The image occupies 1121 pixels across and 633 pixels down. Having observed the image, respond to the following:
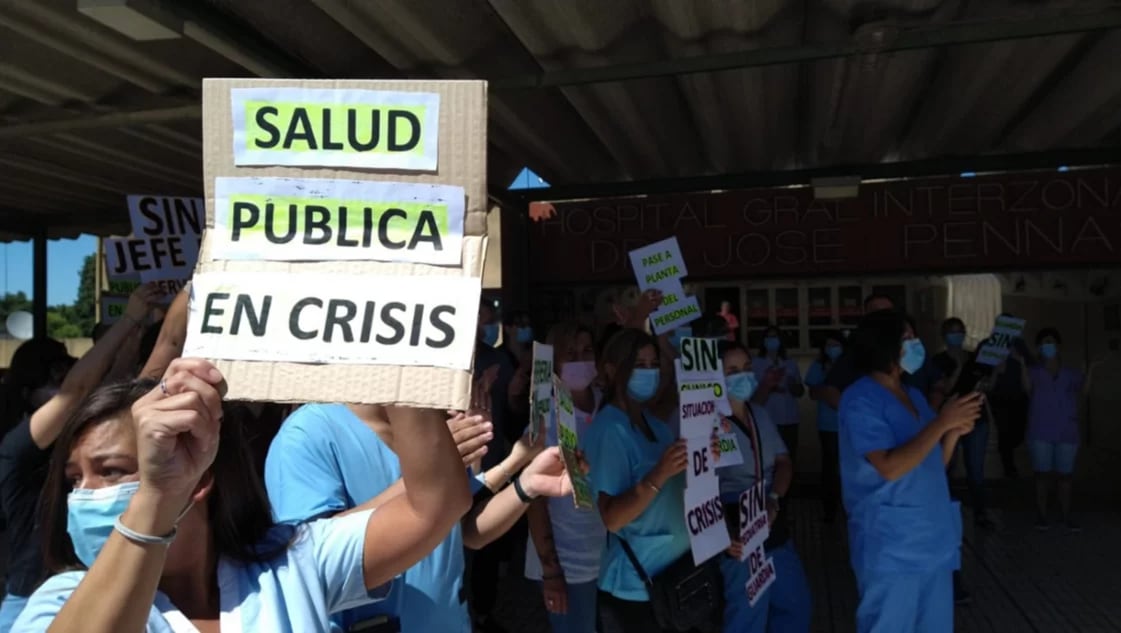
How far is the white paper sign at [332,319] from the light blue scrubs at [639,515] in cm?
207

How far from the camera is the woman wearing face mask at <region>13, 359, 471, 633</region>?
1.20 meters

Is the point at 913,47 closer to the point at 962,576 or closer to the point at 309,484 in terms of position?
the point at 309,484

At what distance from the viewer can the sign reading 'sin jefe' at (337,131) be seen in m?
1.52

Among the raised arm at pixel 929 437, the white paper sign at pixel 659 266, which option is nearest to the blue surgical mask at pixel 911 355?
the raised arm at pixel 929 437

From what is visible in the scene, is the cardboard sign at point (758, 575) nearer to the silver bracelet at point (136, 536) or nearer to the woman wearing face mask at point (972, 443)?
the silver bracelet at point (136, 536)

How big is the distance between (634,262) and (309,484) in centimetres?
315

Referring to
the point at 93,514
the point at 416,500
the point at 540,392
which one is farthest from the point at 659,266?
the point at 93,514

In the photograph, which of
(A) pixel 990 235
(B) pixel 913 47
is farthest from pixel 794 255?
(B) pixel 913 47

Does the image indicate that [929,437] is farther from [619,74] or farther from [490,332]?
[490,332]

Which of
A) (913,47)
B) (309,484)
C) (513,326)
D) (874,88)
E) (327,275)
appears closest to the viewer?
(327,275)

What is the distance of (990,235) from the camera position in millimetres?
7238

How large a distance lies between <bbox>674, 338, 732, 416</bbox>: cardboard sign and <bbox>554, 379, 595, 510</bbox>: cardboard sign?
66cm

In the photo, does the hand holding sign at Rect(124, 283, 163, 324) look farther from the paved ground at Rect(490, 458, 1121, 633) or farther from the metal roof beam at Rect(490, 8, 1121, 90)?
the paved ground at Rect(490, 458, 1121, 633)

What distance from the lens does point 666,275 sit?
496 centimetres
